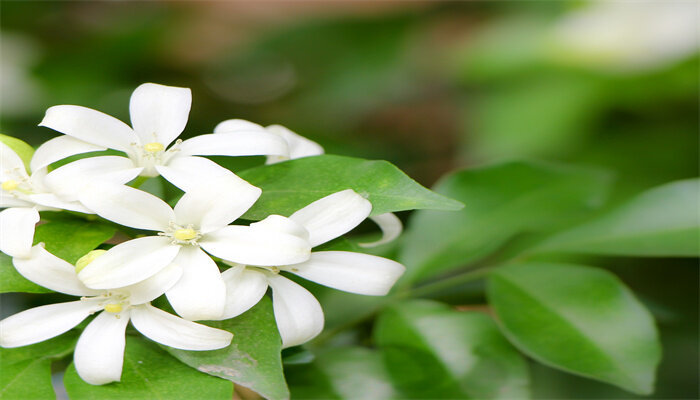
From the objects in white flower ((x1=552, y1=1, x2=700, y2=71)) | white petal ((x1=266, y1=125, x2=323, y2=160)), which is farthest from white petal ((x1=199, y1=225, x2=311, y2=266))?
white flower ((x1=552, y1=1, x2=700, y2=71))

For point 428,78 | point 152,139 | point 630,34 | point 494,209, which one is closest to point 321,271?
point 152,139

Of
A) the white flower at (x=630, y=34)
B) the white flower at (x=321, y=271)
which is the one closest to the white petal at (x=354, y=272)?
the white flower at (x=321, y=271)

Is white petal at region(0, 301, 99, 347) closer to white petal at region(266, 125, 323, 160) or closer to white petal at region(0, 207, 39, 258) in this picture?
white petal at region(0, 207, 39, 258)

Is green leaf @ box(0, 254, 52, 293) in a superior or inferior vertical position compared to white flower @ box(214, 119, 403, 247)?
inferior

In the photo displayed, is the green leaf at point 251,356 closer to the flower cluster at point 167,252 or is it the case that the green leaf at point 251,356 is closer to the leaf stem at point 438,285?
the flower cluster at point 167,252

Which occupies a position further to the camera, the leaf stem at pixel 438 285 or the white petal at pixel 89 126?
the leaf stem at pixel 438 285

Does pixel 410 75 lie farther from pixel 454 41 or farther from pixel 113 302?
pixel 113 302
